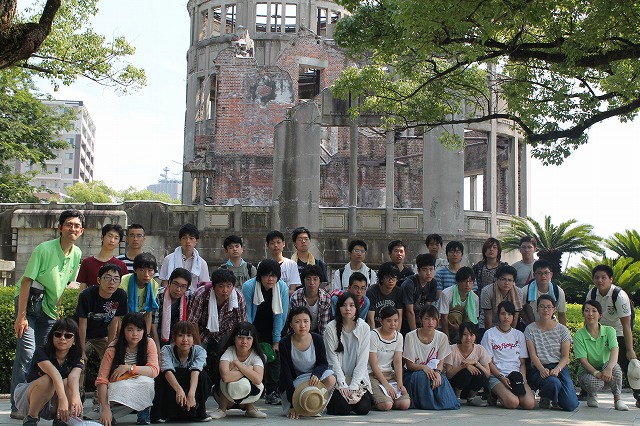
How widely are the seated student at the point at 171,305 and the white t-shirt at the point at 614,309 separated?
5.04 metres

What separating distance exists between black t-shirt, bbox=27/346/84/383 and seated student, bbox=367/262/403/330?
3.64m

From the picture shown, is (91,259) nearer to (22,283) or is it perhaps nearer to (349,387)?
(22,283)

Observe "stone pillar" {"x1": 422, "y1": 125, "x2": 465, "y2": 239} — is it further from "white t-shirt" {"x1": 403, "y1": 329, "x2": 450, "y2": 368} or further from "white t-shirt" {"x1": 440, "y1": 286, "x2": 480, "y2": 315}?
"white t-shirt" {"x1": 403, "y1": 329, "x2": 450, "y2": 368}

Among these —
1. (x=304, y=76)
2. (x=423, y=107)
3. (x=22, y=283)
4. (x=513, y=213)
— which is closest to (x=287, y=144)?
(x=513, y=213)

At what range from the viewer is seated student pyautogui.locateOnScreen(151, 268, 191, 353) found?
863cm

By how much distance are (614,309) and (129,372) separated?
6.06m

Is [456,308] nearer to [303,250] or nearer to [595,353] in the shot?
[595,353]

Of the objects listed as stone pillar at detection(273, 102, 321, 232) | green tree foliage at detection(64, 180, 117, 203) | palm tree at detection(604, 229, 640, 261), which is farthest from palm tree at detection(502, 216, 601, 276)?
green tree foliage at detection(64, 180, 117, 203)

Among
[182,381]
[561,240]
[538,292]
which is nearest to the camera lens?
[182,381]

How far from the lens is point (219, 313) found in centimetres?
894

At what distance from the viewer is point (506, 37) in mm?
13094

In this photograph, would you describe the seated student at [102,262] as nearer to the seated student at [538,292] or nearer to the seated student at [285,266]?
the seated student at [285,266]

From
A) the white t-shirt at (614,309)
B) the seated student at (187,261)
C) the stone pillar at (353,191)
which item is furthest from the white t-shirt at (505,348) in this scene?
the stone pillar at (353,191)

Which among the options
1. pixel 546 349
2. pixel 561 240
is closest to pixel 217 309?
pixel 546 349
